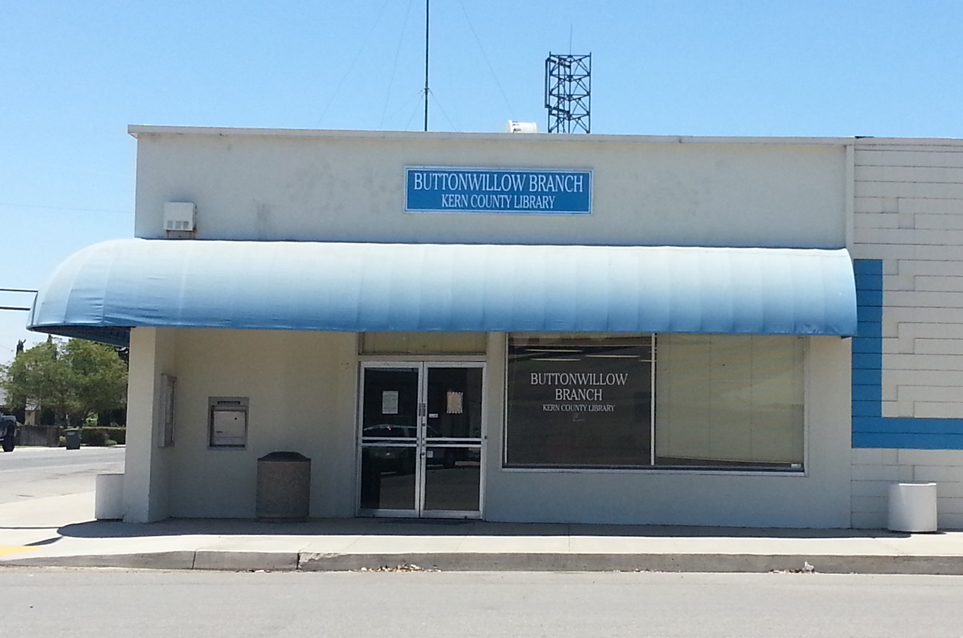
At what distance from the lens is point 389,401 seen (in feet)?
49.1

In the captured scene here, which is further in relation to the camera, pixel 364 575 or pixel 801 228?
pixel 801 228

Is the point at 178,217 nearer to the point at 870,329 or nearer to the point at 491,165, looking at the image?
the point at 491,165


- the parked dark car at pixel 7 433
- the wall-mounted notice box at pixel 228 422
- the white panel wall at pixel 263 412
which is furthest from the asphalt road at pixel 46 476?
the parked dark car at pixel 7 433

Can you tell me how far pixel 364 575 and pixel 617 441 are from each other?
179 inches

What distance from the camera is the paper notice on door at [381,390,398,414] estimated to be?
14.9 meters

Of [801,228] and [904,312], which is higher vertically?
[801,228]

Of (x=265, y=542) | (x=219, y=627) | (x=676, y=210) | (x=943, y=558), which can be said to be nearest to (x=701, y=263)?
(x=676, y=210)

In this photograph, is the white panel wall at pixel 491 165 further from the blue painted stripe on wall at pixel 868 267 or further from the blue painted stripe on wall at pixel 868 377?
the blue painted stripe on wall at pixel 868 377

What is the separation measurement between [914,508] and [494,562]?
18.9 feet

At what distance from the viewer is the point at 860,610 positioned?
31.2 ft

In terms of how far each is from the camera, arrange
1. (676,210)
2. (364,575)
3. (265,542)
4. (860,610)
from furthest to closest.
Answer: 1. (676,210)
2. (265,542)
3. (364,575)
4. (860,610)

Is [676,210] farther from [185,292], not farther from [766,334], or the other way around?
[185,292]

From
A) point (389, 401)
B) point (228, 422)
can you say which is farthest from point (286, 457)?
point (389, 401)

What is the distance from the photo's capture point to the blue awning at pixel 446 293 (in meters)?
13.2
